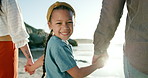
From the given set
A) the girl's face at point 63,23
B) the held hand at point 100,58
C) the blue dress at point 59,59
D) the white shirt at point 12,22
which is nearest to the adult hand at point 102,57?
the held hand at point 100,58

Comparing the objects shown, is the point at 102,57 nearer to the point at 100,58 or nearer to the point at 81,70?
the point at 100,58

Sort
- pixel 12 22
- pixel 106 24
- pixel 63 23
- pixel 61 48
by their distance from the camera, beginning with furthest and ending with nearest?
pixel 12 22 → pixel 63 23 → pixel 61 48 → pixel 106 24

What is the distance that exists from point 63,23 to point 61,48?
24cm

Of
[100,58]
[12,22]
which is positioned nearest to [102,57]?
[100,58]

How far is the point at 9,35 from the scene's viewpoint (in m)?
2.45

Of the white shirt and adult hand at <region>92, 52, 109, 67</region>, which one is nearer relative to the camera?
adult hand at <region>92, 52, 109, 67</region>

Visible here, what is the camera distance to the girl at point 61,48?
192cm

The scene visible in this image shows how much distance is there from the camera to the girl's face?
2.06 m

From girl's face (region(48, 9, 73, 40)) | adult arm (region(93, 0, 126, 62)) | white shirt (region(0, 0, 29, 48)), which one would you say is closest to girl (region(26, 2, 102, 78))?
girl's face (region(48, 9, 73, 40))

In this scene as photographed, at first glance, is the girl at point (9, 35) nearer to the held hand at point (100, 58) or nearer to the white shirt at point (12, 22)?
the white shirt at point (12, 22)

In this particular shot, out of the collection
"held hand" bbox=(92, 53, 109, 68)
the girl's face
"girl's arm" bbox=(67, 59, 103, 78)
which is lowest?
"girl's arm" bbox=(67, 59, 103, 78)

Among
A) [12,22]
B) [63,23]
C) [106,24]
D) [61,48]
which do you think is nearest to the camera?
[106,24]

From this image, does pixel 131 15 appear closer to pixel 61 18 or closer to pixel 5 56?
pixel 61 18

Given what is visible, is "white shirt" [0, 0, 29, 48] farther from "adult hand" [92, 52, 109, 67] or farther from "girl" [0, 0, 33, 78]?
"adult hand" [92, 52, 109, 67]
